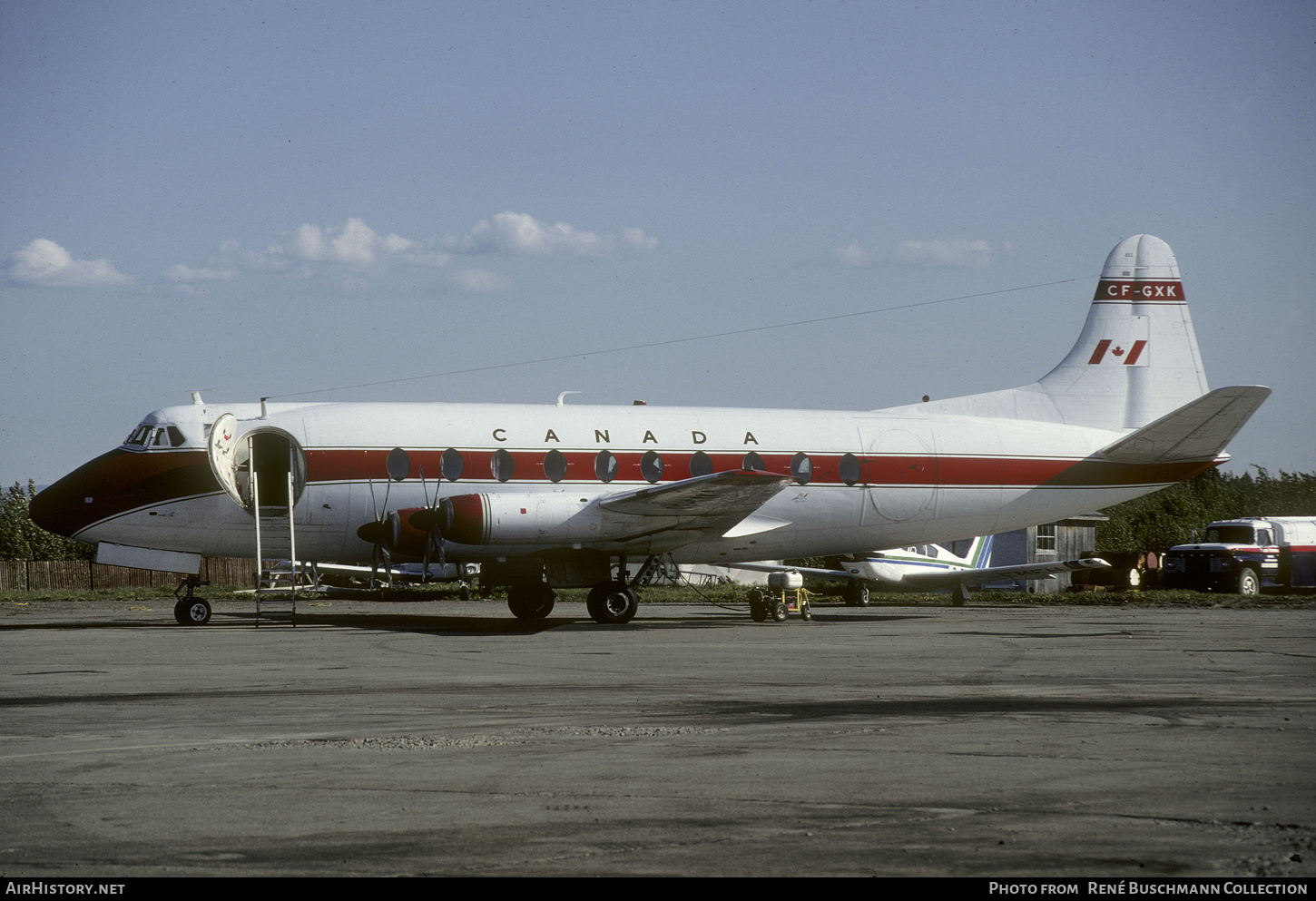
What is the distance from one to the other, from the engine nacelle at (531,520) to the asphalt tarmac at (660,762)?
4465mm

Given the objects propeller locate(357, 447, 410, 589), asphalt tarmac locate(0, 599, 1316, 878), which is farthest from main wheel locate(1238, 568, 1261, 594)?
propeller locate(357, 447, 410, 589)

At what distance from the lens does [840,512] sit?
2583 cm

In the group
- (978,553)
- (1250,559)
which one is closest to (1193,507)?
(1250,559)

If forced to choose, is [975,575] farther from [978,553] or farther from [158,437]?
[158,437]

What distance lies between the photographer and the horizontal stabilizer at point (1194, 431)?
2494cm

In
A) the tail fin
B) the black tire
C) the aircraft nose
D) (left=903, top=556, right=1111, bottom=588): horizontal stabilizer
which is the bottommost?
the black tire

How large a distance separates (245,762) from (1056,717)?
22.2ft

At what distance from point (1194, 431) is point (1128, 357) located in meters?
3.28

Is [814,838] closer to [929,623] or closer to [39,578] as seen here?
[929,623]

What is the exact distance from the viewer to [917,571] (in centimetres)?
3494

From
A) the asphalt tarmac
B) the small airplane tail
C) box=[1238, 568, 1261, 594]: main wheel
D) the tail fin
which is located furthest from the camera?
box=[1238, 568, 1261, 594]: main wheel

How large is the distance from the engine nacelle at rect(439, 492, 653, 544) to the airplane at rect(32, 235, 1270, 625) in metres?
0.04

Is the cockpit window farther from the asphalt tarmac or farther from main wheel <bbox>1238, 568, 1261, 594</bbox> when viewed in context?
main wheel <bbox>1238, 568, 1261, 594</bbox>

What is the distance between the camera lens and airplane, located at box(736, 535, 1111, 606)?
34.6 meters
